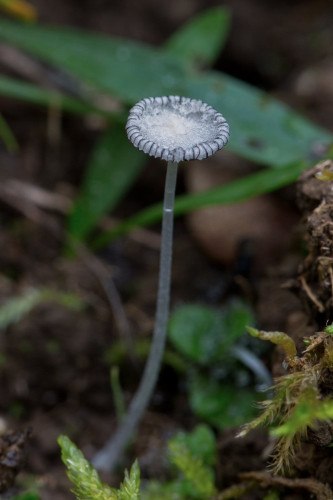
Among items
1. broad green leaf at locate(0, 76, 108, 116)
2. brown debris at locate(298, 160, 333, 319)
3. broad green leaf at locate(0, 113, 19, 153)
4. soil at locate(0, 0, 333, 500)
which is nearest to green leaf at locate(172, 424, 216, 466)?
soil at locate(0, 0, 333, 500)

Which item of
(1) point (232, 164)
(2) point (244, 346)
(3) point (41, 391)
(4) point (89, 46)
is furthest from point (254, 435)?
(4) point (89, 46)

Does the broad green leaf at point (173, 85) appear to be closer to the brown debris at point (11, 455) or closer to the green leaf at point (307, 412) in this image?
the green leaf at point (307, 412)

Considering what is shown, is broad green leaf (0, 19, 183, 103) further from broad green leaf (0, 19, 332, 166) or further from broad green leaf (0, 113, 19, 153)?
broad green leaf (0, 113, 19, 153)

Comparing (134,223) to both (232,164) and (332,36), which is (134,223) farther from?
(332,36)

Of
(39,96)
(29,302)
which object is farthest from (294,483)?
(39,96)

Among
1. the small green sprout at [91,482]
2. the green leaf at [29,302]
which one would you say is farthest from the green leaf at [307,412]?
the green leaf at [29,302]

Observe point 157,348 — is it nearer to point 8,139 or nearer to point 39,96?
point 39,96
